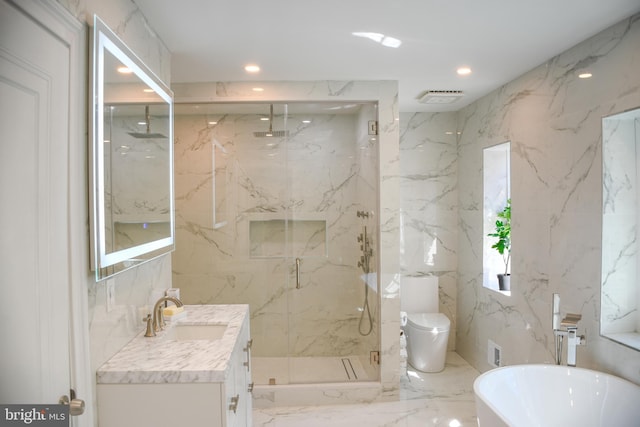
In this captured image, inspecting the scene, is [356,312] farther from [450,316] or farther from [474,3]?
[474,3]

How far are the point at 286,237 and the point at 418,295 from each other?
1618 mm

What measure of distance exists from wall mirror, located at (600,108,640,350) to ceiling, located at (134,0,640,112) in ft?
2.13

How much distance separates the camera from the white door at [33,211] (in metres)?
1.07

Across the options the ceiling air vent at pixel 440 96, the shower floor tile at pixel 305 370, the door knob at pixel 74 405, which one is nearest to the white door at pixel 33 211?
the door knob at pixel 74 405

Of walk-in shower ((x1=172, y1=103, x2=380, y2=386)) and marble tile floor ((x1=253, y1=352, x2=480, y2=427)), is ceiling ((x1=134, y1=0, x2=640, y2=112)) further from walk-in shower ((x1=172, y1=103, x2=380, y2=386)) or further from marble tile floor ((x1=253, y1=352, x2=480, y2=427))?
marble tile floor ((x1=253, y1=352, x2=480, y2=427))

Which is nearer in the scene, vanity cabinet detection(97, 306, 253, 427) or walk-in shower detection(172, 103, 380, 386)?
vanity cabinet detection(97, 306, 253, 427)

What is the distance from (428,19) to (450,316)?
3.21 m

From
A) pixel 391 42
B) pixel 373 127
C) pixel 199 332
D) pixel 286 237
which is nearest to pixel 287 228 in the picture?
pixel 286 237

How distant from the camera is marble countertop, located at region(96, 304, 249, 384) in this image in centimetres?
157

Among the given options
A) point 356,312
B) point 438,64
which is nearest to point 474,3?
point 438,64

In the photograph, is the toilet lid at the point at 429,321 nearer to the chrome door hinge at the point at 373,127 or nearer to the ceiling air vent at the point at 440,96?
the chrome door hinge at the point at 373,127

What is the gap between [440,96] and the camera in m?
3.66

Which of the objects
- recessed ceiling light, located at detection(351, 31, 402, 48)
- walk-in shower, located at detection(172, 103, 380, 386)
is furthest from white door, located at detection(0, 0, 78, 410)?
walk-in shower, located at detection(172, 103, 380, 386)

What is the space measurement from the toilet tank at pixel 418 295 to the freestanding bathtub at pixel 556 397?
5.86 ft
